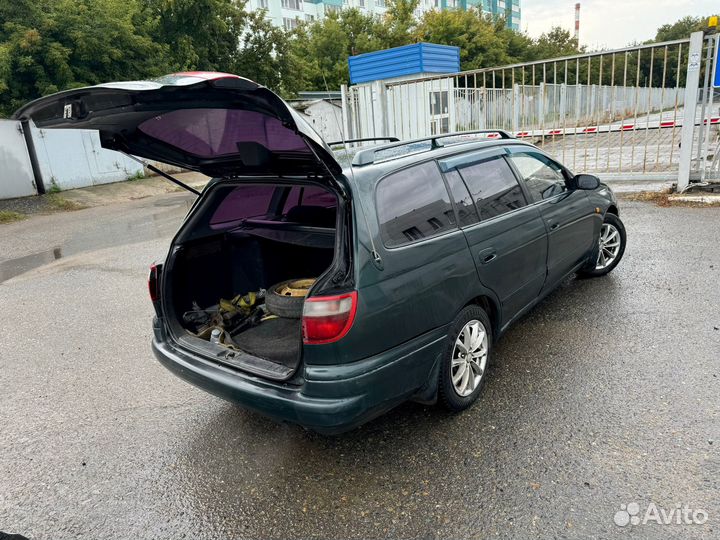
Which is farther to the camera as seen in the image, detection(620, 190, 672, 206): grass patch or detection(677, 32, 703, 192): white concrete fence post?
detection(620, 190, 672, 206): grass patch

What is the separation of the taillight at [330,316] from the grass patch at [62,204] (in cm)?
1294

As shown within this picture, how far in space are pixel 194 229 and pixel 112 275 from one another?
4039mm

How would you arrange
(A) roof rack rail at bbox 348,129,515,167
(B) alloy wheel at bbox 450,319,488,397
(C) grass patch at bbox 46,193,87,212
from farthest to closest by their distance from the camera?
(C) grass patch at bbox 46,193,87,212 < (B) alloy wheel at bbox 450,319,488,397 < (A) roof rack rail at bbox 348,129,515,167

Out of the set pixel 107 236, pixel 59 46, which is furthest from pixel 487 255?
pixel 59 46

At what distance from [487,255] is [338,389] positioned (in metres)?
1.37

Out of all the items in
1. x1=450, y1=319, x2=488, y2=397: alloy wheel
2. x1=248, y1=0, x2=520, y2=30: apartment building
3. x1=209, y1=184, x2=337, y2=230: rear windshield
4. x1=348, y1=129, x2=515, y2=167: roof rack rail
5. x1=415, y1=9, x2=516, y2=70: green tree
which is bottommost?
x1=450, y1=319, x2=488, y2=397: alloy wheel

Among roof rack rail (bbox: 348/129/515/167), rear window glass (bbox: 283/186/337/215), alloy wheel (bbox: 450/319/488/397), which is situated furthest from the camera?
rear window glass (bbox: 283/186/337/215)

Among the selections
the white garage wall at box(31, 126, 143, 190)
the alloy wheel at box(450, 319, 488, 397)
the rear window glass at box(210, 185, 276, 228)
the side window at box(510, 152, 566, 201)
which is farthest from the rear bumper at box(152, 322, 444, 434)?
the white garage wall at box(31, 126, 143, 190)

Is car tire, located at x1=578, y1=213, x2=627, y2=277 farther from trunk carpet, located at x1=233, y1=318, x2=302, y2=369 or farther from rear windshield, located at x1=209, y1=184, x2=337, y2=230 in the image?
→ trunk carpet, located at x1=233, y1=318, x2=302, y2=369

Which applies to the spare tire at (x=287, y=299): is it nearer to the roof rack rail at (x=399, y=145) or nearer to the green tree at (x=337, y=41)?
the roof rack rail at (x=399, y=145)

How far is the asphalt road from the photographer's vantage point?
2.43 meters

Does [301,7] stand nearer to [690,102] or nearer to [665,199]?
[690,102]

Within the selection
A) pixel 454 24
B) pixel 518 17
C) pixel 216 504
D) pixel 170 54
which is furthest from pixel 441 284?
pixel 518 17

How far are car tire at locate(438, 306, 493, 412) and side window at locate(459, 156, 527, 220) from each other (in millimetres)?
700
